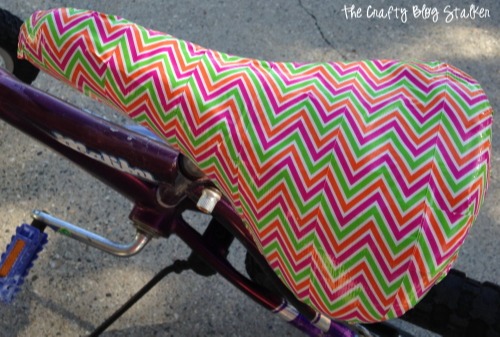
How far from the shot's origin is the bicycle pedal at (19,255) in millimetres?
1124

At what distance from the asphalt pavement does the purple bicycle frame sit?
17.8 inches

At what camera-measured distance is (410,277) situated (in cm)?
65

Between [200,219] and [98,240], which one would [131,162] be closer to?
[98,240]

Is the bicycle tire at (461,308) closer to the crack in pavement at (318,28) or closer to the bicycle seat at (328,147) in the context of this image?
the bicycle seat at (328,147)

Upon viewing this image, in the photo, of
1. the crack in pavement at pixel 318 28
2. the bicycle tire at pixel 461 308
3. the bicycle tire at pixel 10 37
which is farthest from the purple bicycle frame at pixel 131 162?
the crack in pavement at pixel 318 28

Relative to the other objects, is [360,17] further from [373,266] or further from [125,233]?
[373,266]

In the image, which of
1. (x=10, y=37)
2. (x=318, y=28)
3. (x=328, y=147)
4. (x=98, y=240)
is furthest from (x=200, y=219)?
(x=328, y=147)

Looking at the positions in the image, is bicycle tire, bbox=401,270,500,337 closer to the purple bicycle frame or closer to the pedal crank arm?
the purple bicycle frame

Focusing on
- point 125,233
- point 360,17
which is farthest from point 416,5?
point 125,233

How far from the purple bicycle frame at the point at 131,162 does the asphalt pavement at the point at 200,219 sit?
45 centimetres

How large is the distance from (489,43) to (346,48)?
1.33 feet

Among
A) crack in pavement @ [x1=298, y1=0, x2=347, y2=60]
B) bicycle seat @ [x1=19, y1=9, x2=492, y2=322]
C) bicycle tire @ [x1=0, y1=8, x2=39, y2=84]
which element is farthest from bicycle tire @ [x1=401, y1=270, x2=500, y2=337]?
crack in pavement @ [x1=298, y1=0, x2=347, y2=60]

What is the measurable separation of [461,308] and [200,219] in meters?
0.78

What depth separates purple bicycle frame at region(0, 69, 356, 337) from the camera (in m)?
0.89
